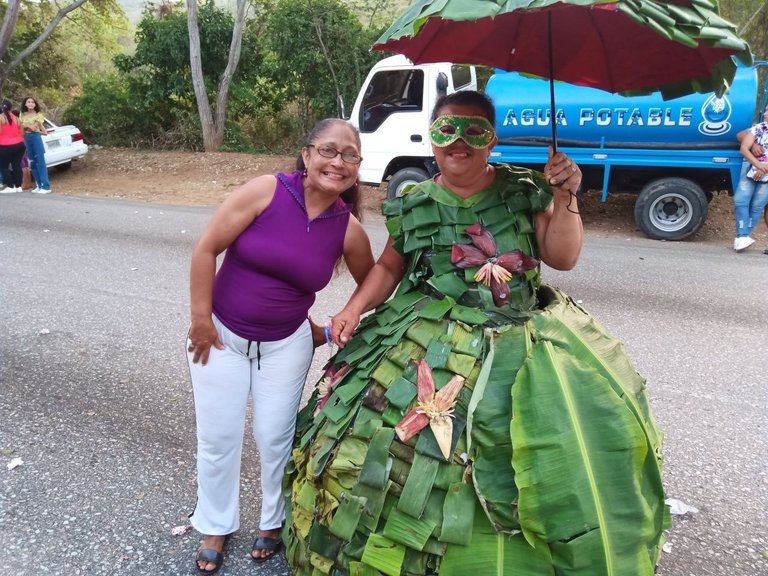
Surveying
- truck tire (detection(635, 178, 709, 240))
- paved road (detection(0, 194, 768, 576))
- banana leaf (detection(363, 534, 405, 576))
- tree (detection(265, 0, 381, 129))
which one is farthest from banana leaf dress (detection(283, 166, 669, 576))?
tree (detection(265, 0, 381, 129))

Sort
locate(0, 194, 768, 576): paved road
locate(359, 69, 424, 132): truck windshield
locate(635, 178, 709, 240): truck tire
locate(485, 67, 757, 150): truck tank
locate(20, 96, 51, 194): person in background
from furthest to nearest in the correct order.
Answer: locate(20, 96, 51, 194): person in background → locate(359, 69, 424, 132): truck windshield → locate(635, 178, 709, 240): truck tire → locate(485, 67, 757, 150): truck tank → locate(0, 194, 768, 576): paved road

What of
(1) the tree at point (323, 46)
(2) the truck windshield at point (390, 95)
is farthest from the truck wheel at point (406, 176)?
(1) the tree at point (323, 46)

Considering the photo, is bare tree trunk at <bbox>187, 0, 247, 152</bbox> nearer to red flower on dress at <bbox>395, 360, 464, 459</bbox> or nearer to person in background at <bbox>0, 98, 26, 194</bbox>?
person in background at <bbox>0, 98, 26, 194</bbox>

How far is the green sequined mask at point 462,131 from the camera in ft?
6.93

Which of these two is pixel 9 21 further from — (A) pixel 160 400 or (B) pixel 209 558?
(B) pixel 209 558

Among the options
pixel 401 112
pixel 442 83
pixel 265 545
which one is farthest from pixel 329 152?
pixel 401 112

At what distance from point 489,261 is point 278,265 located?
749mm

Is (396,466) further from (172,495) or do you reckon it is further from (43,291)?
(43,291)

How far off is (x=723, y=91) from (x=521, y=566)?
1573 mm

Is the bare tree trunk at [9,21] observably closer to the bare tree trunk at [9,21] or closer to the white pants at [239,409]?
the bare tree trunk at [9,21]

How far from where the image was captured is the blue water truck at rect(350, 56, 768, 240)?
813 centimetres

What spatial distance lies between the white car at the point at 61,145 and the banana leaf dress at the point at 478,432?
13.9 m

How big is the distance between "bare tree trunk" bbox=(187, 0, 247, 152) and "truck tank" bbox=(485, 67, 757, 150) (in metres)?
8.81

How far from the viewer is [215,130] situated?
55.0ft
